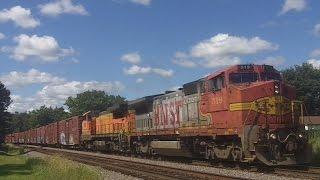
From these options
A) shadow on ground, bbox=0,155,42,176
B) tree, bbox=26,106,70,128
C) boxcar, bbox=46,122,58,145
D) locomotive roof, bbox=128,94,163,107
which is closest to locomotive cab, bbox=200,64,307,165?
shadow on ground, bbox=0,155,42,176

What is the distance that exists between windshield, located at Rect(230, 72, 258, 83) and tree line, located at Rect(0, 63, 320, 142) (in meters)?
3.75

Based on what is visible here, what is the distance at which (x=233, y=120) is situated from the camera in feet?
61.5

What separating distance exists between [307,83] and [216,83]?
62.9m

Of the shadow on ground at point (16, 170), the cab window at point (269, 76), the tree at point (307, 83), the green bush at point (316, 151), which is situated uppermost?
the tree at point (307, 83)

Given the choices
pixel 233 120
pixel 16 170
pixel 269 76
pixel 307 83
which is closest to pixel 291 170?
pixel 233 120

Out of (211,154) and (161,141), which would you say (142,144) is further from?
(211,154)

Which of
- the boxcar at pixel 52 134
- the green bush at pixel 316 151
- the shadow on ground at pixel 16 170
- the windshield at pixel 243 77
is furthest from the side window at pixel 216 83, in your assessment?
the boxcar at pixel 52 134

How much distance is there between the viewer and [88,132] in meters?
44.3

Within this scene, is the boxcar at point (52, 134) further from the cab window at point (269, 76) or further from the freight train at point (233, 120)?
the cab window at point (269, 76)

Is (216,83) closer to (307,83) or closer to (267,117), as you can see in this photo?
(267,117)

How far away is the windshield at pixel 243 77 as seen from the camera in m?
19.1

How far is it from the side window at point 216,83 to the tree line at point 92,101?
4.16 meters

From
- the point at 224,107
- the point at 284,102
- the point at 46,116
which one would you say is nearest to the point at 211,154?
the point at 224,107

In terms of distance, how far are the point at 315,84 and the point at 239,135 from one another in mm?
64803
